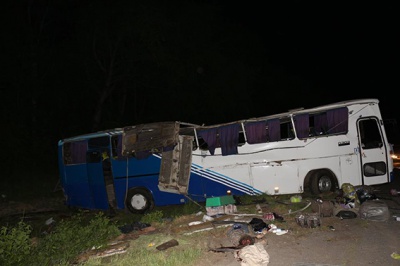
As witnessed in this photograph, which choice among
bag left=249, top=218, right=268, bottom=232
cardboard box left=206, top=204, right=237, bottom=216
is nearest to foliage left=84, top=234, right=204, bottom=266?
bag left=249, top=218, right=268, bottom=232

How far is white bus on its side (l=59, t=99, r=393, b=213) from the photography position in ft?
30.5

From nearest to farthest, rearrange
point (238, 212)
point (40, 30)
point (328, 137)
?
point (238, 212), point (328, 137), point (40, 30)

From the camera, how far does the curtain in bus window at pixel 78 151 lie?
33.9ft

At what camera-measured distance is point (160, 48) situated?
65.3 ft

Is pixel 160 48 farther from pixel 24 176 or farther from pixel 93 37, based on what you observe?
pixel 24 176

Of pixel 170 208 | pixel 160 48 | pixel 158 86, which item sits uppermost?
pixel 160 48

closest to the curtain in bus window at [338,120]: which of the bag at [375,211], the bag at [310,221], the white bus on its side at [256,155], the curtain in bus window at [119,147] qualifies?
the white bus on its side at [256,155]

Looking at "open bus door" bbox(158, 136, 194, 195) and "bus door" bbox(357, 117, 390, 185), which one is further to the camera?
"open bus door" bbox(158, 136, 194, 195)

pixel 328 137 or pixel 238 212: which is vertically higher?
pixel 328 137

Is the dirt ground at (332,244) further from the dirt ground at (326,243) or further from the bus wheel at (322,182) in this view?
the bus wheel at (322,182)

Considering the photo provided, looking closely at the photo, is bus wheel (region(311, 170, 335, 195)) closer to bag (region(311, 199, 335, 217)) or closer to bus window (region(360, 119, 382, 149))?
bus window (region(360, 119, 382, 149))

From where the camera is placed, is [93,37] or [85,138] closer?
[85,138]

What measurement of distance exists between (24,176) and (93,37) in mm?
9495

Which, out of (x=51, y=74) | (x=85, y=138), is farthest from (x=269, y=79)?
(x=85, y=138)
